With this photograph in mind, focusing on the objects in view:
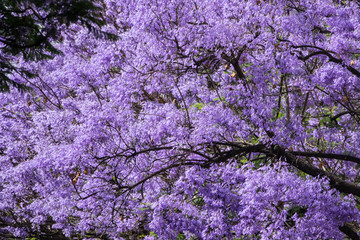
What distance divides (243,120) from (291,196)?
1.67 m

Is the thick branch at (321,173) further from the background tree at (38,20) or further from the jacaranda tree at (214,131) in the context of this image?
the background tree at (38,20)

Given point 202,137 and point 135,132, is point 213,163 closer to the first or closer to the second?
point 202,137

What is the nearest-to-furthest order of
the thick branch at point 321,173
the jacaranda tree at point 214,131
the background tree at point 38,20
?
the background tree at point 38,20
the jacaranda tree at point 214,131
the thick branch at point 321,173

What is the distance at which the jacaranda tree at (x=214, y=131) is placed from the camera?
24.9 ft

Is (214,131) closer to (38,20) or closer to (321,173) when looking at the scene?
(321,173)

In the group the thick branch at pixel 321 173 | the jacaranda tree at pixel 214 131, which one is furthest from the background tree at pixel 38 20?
the thick branch at pixel 321 173

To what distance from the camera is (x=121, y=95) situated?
9.38m

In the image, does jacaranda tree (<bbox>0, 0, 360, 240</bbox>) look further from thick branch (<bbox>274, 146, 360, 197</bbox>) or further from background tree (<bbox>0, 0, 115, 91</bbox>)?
background tree (<bbox>0, 0, 115, 91</bbox>)

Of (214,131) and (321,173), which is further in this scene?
(321,173)

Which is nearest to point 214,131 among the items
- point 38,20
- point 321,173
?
point 321,173

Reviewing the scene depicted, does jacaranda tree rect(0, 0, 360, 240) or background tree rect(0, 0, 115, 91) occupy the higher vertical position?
jacaranda tree rect(0, 0, 360, 240)

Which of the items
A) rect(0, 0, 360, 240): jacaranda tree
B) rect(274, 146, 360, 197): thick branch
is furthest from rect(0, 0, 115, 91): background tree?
rect(274, 146, 360, 197): thick branch

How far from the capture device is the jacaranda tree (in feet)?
24.9

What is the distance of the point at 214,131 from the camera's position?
8078 millimetres
